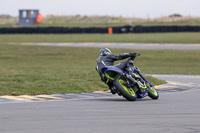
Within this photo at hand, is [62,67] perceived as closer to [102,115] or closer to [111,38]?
[102,115]

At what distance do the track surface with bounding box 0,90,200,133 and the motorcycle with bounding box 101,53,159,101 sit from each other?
19cm

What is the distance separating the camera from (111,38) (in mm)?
52781

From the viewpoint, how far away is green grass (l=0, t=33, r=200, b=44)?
4871cm

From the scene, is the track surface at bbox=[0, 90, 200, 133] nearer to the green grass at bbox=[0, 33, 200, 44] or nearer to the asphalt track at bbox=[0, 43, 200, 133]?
the asphalt track at bbox=[0, 43, 200, 133]

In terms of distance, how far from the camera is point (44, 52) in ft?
123

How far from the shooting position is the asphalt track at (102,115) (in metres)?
7.80

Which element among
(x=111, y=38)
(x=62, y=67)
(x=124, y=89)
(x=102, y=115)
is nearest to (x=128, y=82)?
(x=124, y=89)

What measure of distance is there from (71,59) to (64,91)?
18.2 meters

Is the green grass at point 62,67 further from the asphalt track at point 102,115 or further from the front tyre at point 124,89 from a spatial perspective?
the front tyre at point 124,89

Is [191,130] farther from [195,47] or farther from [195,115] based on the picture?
[195,47]

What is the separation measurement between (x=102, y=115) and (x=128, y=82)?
274cm

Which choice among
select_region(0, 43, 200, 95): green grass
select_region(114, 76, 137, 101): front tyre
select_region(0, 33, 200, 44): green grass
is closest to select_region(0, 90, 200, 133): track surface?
select_region(114, 76, 137, 101): front tyre

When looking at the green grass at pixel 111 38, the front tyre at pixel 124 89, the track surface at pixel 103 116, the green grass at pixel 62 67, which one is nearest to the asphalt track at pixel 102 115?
the track surface at pixel 103 116

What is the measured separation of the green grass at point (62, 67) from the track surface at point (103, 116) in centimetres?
235
